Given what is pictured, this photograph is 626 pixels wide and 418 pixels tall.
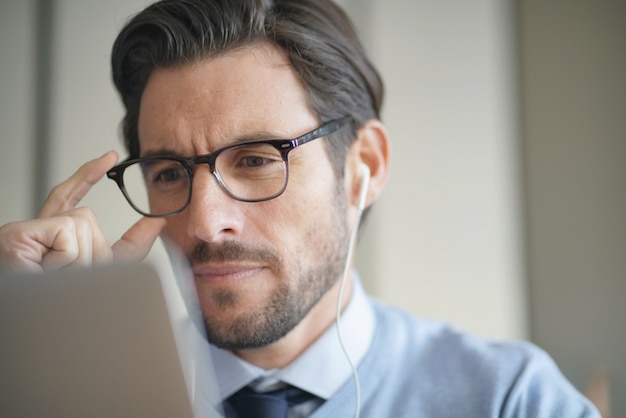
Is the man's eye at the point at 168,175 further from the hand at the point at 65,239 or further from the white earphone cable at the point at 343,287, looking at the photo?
the white earphone cable at the point at 343,287

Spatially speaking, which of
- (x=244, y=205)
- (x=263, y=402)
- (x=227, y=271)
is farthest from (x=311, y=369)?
(x=244, y=205)

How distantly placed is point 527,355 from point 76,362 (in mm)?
1052

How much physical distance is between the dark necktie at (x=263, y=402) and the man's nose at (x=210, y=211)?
14.1 inches

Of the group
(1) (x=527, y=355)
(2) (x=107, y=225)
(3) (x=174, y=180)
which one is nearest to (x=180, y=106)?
(3) (x=174, y=180)

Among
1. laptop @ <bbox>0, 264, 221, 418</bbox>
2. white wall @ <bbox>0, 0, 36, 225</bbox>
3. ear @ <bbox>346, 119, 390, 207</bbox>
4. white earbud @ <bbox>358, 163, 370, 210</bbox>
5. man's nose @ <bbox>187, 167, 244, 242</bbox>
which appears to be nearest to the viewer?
laptop @ <bbox>0, 264, 221, 418</bbox>

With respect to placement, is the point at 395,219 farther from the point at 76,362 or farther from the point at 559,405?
the point at 76,362

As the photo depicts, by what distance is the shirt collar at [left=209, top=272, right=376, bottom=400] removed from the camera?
1.22 metres

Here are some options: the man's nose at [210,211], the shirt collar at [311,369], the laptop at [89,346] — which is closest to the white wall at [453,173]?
the shirt collar at [311,369]

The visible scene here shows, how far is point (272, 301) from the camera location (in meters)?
1.20

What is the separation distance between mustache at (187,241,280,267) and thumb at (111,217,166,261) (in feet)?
0.35

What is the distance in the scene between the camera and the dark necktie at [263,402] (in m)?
1.16

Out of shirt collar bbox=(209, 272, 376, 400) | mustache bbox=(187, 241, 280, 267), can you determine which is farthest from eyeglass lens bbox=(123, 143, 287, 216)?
shirt collar bbox=(209, 272, 376, 400)

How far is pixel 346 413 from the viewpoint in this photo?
119 centimetres

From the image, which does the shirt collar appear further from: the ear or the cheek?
the ear
